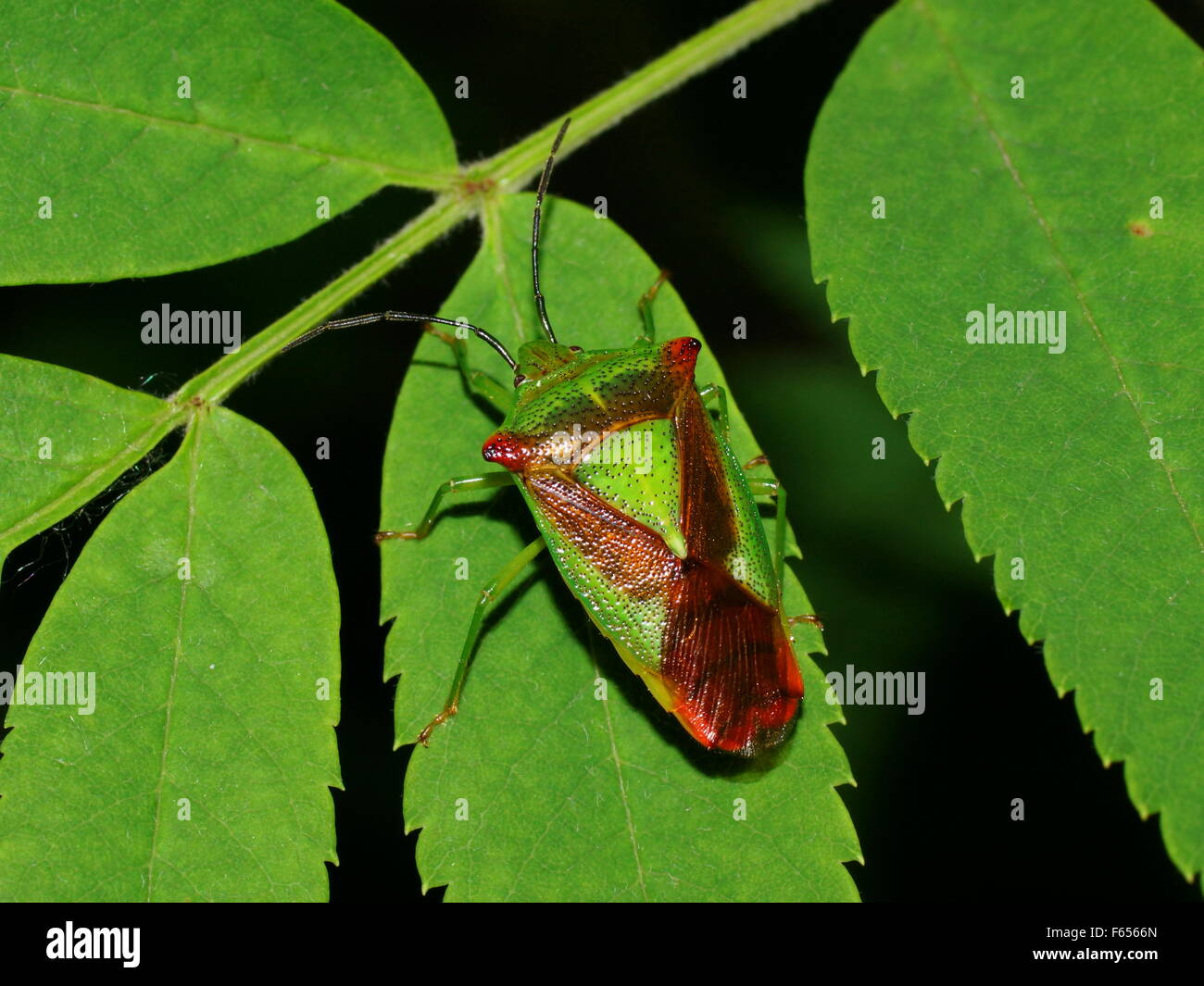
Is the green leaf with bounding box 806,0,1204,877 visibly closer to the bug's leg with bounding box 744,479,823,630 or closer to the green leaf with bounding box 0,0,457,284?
the bug's leg with bounding box 744,479,823,630

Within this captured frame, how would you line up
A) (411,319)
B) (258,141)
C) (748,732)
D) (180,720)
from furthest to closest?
(411,319) → (258,141) → (748,732) → (180,720)

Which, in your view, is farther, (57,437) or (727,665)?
(727,665)

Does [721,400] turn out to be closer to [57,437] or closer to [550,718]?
[550,718]

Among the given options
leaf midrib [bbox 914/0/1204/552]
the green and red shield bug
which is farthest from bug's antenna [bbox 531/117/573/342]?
leaf midrib [bbox 914/0/1204/552]

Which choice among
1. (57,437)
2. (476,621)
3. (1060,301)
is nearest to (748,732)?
(476,621)

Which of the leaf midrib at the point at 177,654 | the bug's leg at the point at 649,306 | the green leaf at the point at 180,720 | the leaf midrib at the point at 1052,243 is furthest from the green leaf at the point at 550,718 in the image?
the leaf midrib at the point at 1052,243

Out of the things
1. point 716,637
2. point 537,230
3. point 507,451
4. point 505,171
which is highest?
point 505,171

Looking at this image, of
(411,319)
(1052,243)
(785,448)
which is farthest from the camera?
(785,448)

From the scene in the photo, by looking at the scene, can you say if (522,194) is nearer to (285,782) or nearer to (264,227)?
(264,227)

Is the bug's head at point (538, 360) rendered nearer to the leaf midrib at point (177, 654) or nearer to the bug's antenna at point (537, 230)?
the bug's antenna at point (537, 230)
